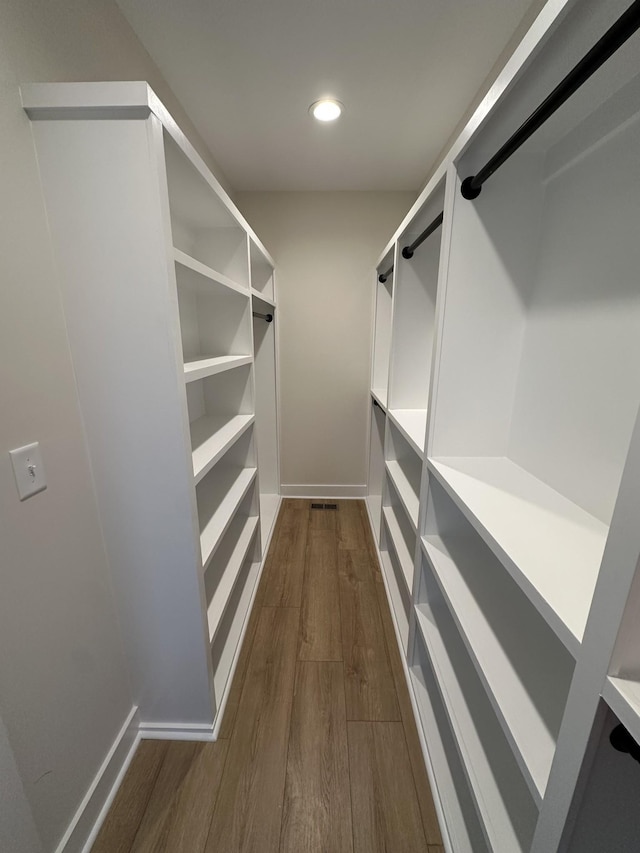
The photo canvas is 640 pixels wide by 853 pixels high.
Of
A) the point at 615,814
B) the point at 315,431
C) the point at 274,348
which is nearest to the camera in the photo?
the point at 615,814

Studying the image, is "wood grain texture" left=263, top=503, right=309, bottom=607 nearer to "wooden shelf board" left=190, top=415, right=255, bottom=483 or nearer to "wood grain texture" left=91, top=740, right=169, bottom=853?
"wood grain texture" left=91, top=740, right=169, bottom=853

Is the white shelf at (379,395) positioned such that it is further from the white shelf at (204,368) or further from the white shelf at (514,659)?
the white shelf at (514,659)

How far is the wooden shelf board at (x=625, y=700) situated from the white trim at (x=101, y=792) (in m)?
1.42

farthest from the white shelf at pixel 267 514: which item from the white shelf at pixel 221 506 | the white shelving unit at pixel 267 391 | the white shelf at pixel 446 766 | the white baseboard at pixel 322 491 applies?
the white shelf at pixel 446 766

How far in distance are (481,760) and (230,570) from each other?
1.14 m

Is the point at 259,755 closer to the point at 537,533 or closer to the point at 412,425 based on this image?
the point at 537,533

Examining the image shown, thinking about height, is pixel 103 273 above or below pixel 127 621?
above

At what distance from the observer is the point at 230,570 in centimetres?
157

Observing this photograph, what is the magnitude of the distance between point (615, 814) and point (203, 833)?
116cm

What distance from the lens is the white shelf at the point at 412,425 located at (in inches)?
52.2

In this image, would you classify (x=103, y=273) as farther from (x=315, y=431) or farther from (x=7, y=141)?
(x=315, y=431)

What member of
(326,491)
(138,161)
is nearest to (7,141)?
(138,161)

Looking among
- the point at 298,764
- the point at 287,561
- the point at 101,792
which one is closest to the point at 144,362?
the point at 101,792

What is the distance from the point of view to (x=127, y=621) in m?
1.13
